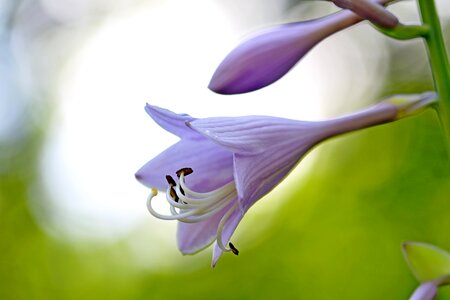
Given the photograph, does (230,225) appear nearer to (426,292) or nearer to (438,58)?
(426,292)

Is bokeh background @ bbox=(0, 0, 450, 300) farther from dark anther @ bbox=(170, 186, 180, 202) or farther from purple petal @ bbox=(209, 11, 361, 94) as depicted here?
purple petal @ bbox=(209, 11, 361, 94)

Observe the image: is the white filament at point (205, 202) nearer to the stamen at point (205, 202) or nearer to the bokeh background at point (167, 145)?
the stamen at point (205, 202)

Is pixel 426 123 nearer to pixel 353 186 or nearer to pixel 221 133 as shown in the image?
pixel 353 186

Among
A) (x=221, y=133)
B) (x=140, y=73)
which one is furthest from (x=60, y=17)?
(x=221, y=133)

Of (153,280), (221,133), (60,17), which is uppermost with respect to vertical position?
(60,17)

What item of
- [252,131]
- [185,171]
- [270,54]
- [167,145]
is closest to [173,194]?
[185,171]

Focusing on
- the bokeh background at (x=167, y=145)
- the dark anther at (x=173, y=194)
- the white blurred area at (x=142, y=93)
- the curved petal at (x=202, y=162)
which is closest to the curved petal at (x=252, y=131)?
the curved petal at (x=202, y=162)
